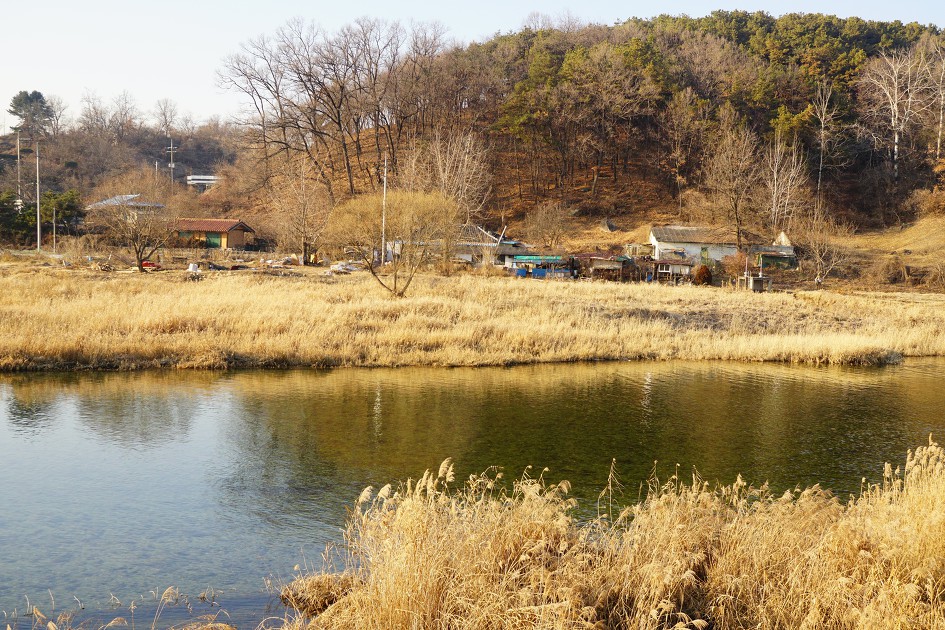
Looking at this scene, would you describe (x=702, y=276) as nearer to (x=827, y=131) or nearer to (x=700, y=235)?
(x=700, y=235)

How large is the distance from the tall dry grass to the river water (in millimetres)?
2125

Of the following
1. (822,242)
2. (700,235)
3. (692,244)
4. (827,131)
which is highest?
(827,131)

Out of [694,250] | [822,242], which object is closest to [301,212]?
[694,250]

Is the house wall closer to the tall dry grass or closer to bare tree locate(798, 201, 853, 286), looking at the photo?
bare tree locate(798, 201, 853, 286)

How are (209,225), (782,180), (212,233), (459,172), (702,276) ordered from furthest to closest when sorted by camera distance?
(782,180)
(209,225)
(212,233)
(459,172)
(702,276)

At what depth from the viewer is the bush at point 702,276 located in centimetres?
4891

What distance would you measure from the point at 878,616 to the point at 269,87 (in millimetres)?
78470

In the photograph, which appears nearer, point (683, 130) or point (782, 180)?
point (782, 180)

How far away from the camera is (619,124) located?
80.8 meters

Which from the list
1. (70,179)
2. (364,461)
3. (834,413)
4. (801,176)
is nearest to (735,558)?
(364,461)

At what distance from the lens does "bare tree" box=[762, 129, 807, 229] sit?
61.8 m

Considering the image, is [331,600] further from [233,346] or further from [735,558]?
[233,346]

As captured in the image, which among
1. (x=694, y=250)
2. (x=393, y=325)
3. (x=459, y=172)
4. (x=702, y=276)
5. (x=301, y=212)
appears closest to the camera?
(x=393, y=325)

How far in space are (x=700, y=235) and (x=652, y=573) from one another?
184 ft
